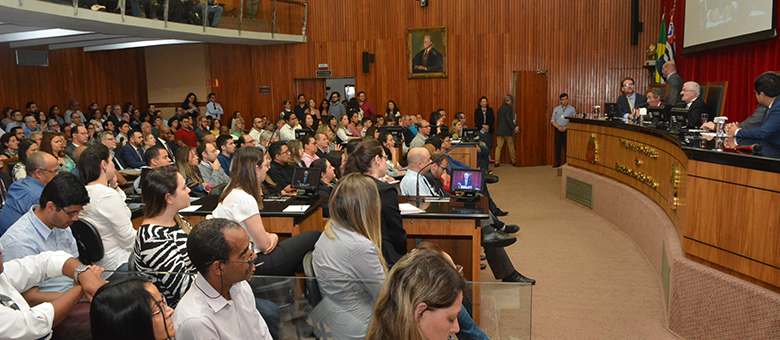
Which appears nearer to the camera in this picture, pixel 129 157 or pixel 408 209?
pixel 408 209

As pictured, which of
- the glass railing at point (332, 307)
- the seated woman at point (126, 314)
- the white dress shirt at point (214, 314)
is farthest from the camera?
the glass railing at point (332, 307)

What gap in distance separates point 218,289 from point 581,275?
383cm

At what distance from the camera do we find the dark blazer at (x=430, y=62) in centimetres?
1326

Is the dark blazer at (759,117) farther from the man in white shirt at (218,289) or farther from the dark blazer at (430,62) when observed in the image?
the dark blazer at (430,62)

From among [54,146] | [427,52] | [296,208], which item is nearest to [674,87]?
[296,208]

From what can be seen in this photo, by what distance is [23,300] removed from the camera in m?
2.27

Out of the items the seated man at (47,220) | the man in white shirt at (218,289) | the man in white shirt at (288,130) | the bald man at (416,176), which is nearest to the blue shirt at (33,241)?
the seated man at (47,220)

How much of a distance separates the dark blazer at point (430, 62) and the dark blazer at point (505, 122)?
6.23 feet

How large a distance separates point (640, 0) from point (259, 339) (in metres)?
11.8

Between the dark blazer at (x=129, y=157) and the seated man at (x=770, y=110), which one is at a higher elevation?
the seated man at (x=770, y=110)

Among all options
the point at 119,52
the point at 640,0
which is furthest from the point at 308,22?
the point at 640,0

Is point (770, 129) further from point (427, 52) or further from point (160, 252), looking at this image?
point (427, 52)

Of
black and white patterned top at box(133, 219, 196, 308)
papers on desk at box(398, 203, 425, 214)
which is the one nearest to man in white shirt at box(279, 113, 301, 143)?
papers on desk at box(398, 203, 425, 214)

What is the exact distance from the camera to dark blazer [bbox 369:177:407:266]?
323cm
